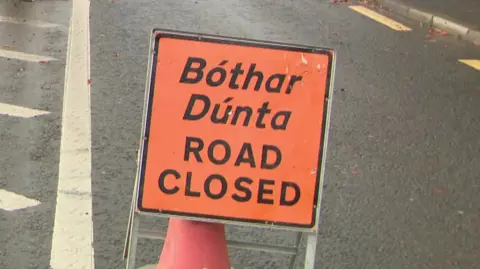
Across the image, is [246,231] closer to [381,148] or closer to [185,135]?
[185,135]

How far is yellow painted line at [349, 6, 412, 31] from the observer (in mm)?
11370

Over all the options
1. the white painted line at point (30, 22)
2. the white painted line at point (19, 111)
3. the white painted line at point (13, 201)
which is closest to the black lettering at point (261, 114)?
the white painted line at point (13, 201)

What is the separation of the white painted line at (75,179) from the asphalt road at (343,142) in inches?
2.2

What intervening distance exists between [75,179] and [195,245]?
1948 mm

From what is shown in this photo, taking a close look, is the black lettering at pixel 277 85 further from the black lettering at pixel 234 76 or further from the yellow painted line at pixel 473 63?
the yellow painted line at pixel 473 63

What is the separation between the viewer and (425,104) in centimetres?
749

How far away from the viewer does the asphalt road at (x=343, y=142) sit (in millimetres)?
4511

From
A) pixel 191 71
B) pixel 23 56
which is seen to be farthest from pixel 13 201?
pixel 23 56

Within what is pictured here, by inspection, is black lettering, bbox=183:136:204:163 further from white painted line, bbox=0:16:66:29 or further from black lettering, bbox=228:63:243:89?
white painted line, bbox=0:16:66:29

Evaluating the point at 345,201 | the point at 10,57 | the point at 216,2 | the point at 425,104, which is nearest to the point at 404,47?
the point at 425,104

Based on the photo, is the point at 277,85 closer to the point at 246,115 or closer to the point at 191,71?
the point at 246,115

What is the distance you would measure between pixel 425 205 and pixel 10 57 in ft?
16.4

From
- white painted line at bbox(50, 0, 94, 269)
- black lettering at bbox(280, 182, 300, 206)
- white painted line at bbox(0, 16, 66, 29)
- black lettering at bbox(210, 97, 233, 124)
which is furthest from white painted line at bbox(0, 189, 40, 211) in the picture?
white painted line at bbox(0, 16, 66, 29)

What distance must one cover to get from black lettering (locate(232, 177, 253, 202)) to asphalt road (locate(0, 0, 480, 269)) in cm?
100
